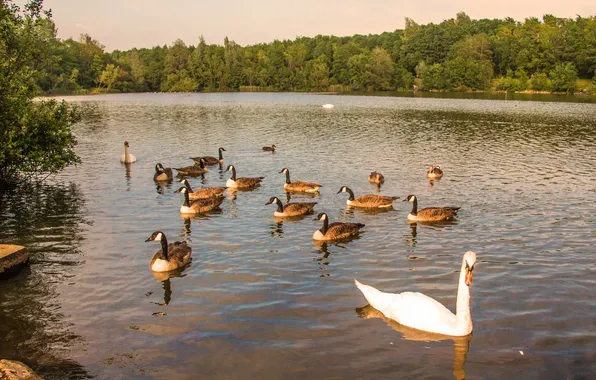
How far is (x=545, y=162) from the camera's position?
116 feet

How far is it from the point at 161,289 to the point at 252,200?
1102 centimetres

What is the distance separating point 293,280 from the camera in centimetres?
1459

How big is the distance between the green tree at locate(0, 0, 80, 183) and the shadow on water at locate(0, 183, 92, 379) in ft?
6.69

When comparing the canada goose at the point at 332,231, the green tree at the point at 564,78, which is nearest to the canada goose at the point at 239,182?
the canada goose at the point at 332,231

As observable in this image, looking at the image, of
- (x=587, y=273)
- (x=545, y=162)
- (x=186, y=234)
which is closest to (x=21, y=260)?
(x=186, y=234)

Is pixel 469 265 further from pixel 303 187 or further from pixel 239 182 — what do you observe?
pixel 239 182

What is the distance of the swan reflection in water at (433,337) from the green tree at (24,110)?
18000 millimetres

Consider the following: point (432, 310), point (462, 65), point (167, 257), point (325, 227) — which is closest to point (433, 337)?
point (432, 310)

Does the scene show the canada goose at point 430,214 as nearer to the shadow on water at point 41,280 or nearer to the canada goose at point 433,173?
the canada goose at point 433,173

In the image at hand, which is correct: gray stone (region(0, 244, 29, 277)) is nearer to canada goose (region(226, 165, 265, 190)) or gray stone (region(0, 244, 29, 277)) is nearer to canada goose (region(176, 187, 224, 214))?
canada goose (region(176, 187, 224, 214))

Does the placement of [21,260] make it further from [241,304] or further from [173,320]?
[241,304]

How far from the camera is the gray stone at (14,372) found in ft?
27.7

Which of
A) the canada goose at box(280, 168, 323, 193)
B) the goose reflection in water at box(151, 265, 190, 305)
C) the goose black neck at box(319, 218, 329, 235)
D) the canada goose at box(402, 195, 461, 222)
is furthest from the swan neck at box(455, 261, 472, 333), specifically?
the canada goose at box(280, 168, 323, 193)

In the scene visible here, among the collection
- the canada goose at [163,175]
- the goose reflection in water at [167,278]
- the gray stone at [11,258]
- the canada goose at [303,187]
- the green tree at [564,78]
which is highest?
the green tree at [564,78]
